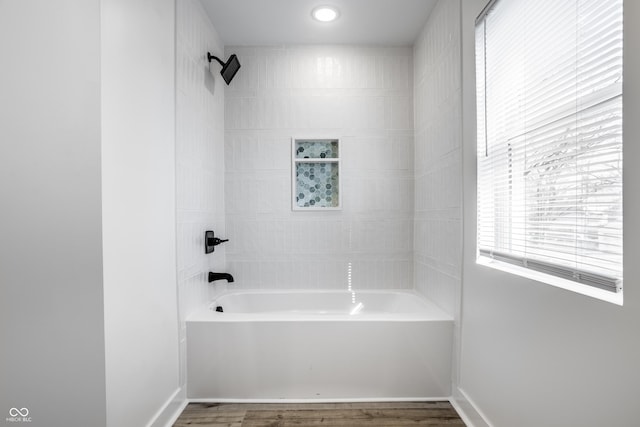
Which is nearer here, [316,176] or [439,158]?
[439,158]

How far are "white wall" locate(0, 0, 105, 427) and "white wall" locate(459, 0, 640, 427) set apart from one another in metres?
1.53

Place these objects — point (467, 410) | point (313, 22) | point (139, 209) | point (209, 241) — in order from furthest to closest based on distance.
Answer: point (313, 22) < point (209, 241) < point (467, 410) < point (139, 209)

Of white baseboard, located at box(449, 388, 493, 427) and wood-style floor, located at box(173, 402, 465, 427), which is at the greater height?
white baseboard, located at box(449, 388, 493, 427)

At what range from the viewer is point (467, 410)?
1810mm

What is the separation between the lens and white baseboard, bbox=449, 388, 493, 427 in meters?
1.65

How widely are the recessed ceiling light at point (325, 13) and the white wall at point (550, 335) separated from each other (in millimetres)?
894

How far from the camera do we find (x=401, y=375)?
2.03 metres

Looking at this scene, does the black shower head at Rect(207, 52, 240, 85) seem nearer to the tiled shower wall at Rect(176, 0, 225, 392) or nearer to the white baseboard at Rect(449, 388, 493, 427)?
the tiled shower wall at Rect(176, 0, 225, 392)

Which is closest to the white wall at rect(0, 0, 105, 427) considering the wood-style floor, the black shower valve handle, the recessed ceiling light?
the wood-style floor

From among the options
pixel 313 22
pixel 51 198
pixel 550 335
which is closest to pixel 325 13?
pixel 313 22

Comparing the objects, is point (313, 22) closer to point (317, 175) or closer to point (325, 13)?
point (325, 13)

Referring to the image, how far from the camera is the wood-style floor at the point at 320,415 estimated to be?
182 centimetres

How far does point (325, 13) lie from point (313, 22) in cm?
15

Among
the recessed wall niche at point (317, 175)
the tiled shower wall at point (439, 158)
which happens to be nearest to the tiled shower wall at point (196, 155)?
the recessed wall niche at point (317, 175)
